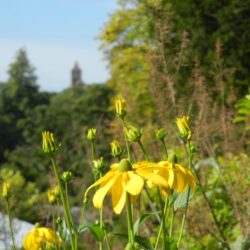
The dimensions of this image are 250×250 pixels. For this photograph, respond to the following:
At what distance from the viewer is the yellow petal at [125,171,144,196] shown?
3.85 ft

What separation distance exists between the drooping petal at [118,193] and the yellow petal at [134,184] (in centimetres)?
1

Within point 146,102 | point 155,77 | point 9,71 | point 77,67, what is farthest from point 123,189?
point 77,67

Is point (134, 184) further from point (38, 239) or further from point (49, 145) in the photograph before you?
point (38, 239)

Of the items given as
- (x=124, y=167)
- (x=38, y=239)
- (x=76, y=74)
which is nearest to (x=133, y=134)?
(x=124, y=167)

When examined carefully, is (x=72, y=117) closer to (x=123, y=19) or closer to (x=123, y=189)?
(x=123, y=19)

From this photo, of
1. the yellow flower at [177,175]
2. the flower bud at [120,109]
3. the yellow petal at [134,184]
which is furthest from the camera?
the flower bud at [120,109]

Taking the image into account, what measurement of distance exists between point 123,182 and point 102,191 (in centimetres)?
4

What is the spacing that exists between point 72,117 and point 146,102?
10.9m

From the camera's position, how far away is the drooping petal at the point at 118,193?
46.6 inches

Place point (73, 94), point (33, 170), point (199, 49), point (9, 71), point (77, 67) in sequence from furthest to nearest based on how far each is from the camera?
1. point (77, 67)
2. point (9, 71)
3. point (73, 94)
4. point (33, 170)
5. point (199, 49)

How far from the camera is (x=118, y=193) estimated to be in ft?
3.94

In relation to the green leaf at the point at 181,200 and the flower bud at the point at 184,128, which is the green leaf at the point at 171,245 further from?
the flower bud at the point at 184,128

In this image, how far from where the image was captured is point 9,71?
1601 inches

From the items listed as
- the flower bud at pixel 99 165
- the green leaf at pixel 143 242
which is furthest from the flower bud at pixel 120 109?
the green leaf at pixel 143 242
